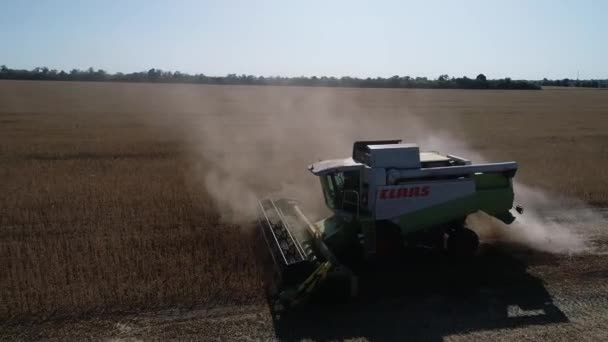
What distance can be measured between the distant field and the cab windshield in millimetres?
1816

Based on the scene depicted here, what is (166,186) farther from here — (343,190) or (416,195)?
(416,195)

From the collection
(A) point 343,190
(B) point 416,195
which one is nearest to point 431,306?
(B) point 416,195

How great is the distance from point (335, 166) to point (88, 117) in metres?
31.5

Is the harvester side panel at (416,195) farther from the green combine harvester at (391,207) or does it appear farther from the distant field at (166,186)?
the distant field at (166,186)

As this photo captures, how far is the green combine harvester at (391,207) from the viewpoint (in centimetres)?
848

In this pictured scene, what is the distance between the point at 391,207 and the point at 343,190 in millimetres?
863

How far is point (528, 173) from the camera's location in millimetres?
16406

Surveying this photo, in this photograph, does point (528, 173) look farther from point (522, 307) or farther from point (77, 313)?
point (77, 313)

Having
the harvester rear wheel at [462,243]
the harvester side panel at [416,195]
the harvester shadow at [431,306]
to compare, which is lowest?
the harvester shadow at [431,306]

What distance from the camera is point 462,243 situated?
9.14 meters

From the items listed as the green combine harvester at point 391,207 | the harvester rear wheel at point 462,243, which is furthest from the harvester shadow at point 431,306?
the green combine harvester at point 391,207

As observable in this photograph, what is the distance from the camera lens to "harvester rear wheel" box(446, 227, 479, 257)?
9133 mm

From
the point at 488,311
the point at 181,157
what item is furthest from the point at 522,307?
the point at 181,157

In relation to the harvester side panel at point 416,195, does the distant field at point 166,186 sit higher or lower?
lower
